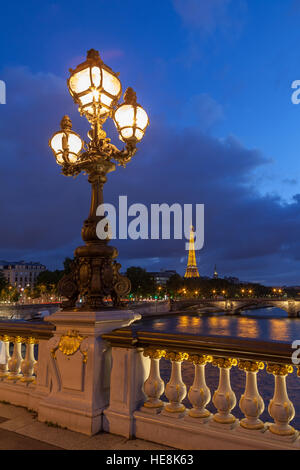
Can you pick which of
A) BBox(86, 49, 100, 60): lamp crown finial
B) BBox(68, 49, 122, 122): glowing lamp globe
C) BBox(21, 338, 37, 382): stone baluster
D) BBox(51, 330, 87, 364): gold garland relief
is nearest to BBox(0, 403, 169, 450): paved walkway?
BBox(21, 338, 37, 382): stone baluster

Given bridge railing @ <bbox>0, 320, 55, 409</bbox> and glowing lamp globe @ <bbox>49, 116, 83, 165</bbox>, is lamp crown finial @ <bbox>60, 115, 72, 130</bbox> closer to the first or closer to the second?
glowing lamp globe @ <bbox>49, 116, 83, 165</bbox>

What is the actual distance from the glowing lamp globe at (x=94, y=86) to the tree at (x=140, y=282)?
84724 millimetres

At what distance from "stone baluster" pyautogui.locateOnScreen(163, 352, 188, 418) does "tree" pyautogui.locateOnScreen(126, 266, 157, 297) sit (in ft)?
280

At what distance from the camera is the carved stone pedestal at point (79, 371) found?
13.9ft

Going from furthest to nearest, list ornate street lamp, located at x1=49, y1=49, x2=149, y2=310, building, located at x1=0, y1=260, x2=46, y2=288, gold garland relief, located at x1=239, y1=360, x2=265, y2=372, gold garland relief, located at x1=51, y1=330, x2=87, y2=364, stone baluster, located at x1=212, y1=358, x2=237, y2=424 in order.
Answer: building, located at x1=0, y1=260, x2=46, y2=288
ornate street lamp, located at x1=49, y1=49, x2=149, y2=310
gold garland relief, located at x1=51, y1=330, x2=87, y2=364
stone baluster, located at x1=212, y1=358, x2=237, y2=424
gold garland relief, located at x1=239, y1=360, x2=265, y2=372

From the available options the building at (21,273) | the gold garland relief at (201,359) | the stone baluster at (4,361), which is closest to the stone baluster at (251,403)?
the gold garland relief at (201,359)

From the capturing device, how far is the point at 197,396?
150 inches

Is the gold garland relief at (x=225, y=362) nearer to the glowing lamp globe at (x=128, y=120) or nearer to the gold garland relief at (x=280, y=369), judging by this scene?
the gold garland relief at (x=280, y=369)

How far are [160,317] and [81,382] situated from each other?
7692 centimetres

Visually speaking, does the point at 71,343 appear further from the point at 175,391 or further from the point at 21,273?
the point at 21,273

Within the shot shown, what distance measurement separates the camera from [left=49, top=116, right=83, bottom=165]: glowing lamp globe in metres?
5.42

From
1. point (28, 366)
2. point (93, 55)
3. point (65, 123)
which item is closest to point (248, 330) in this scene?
point (28, 366)

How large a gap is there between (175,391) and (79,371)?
121cm
